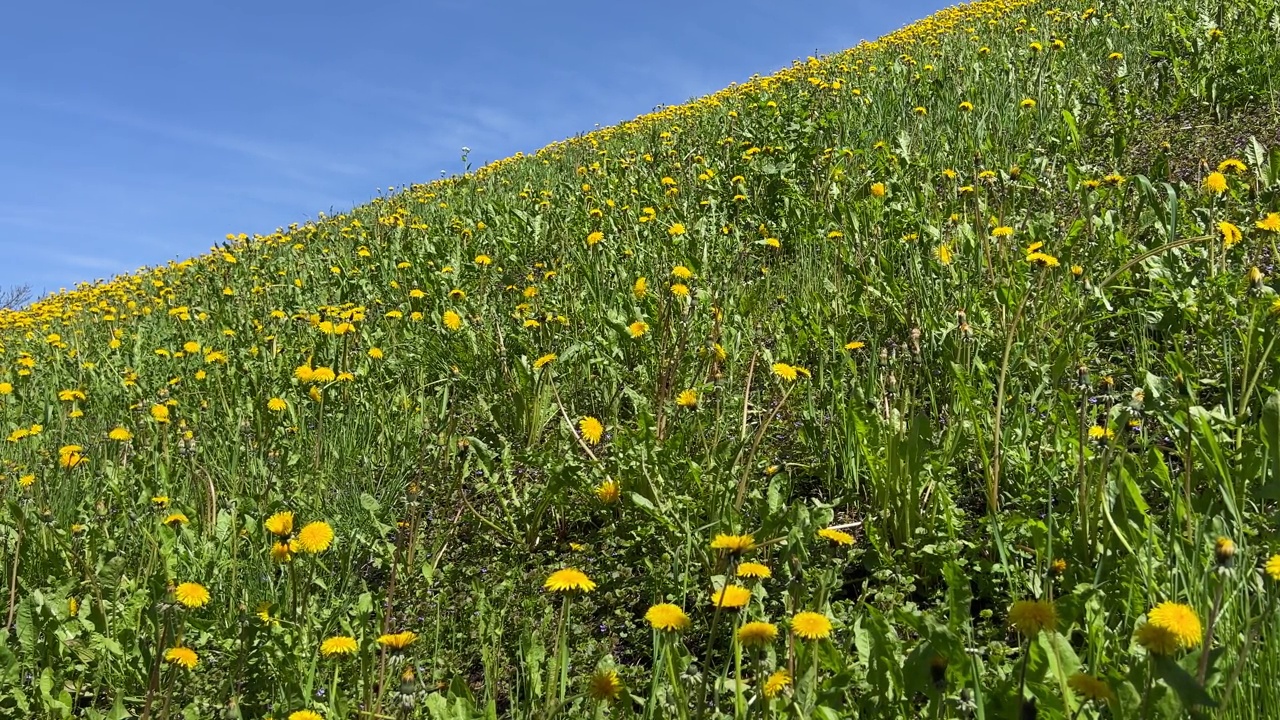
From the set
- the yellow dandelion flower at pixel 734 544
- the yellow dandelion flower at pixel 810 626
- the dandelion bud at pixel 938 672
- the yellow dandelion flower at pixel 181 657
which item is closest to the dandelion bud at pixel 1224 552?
the dandelion bud at pixel 938 672

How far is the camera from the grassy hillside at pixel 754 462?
1.58m

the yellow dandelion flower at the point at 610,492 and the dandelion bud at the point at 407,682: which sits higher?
the yellow dandelion flower at the point at 610,492

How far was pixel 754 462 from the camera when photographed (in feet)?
8.41

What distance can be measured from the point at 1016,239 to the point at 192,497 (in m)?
3.62

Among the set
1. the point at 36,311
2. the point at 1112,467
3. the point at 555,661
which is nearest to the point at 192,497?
the point at 555,661

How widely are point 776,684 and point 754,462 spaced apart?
118 cm

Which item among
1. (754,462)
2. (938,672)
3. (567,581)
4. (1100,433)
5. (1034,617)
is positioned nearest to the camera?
(1034,617)

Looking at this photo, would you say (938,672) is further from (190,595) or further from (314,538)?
(190,595)

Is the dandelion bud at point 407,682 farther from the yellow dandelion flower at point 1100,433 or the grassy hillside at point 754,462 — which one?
the yellow dandelion flower at point 1100,433

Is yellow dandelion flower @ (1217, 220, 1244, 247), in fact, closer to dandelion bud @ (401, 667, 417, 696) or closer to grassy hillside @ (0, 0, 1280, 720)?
grassy hillside @ (0, 0, 1280, 720)

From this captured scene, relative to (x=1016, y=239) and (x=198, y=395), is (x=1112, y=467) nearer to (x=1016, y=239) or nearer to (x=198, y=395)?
(x=1016, y=239)

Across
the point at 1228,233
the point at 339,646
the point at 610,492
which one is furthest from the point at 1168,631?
the point at 1228,233

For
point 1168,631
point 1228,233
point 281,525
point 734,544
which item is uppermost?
point 1228,233

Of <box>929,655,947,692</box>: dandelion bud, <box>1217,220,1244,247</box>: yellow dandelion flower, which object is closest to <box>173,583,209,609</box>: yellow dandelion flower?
<box>929,655,947,692</box>: dandelion bud
